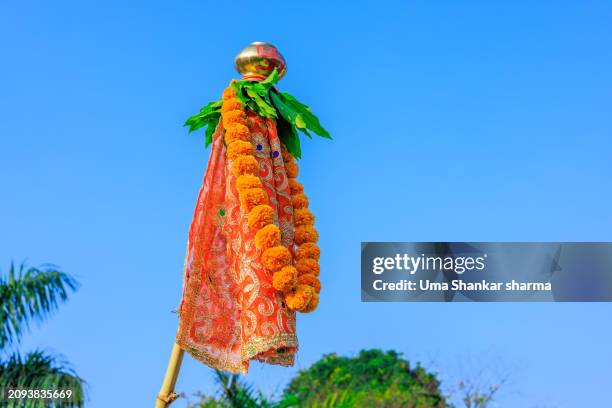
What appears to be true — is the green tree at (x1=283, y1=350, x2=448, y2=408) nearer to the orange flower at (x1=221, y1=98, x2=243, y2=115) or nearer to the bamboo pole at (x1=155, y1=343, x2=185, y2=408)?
the bamboo pole at (x1=155, y1=343, x2=185, y2=408)

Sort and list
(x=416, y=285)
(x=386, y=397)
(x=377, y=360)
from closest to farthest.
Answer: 1. (x=416, y=285)
2. (x=386, y=397)
3. (x=377, y=360)

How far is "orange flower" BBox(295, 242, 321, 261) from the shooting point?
3.99 metres

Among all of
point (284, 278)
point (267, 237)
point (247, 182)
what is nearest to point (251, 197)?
point (247, 182)

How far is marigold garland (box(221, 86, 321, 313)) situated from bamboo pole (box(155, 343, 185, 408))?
2.13 feet

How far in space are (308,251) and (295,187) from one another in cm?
39

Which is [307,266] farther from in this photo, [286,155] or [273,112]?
[273,112]

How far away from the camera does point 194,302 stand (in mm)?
3984

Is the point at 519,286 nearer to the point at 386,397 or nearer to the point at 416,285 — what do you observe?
the point at 416,285

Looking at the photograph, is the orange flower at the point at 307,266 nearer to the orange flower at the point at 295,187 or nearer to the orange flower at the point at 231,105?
the orange flower at the point at 295,187

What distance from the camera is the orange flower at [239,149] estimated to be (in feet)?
12.9

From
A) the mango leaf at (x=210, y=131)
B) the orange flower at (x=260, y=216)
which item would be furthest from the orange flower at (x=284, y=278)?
the mango leaf at (x=210, y=131)

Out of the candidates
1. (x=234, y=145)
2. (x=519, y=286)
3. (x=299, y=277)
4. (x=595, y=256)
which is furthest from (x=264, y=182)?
(x=595, y=256)

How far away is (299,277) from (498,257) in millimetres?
3678

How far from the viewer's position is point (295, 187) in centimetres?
419
